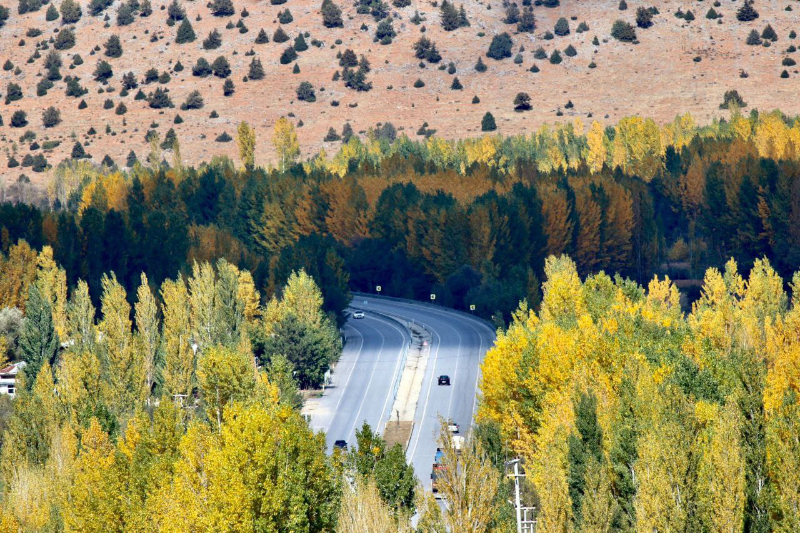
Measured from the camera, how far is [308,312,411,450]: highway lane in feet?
257

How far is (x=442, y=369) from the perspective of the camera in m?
90.0

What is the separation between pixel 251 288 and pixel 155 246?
18638 mm

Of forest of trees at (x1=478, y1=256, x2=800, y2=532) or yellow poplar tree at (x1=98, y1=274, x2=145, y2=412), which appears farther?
yellow poplar tree at (x1=98, y1=274, x2=145, y2=412)

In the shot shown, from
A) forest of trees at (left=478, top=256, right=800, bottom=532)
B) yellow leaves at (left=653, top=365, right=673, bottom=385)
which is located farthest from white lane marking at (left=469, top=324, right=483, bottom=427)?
yellow leaves at (left=653, top=365, right=673, bottom=385)

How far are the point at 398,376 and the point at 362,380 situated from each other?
231 cm

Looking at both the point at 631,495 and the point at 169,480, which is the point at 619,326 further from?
the point at 169,480

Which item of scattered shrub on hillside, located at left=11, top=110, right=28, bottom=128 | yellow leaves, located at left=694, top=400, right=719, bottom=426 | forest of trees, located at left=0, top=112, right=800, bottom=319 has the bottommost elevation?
yellow leaves, located at left=694, top=400, right=719, bottom=426

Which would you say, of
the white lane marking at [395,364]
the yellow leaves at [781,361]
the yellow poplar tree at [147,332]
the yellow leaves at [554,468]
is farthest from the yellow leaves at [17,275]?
the yellow leaves at [781,361]

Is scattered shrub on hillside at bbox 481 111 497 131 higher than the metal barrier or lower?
higher

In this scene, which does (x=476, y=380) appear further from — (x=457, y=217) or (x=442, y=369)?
(x=457, y=217)

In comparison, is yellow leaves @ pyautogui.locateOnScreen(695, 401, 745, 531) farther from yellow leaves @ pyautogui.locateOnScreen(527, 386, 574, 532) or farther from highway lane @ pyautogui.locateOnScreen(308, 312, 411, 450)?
highway lane @ pyautogui.locateOnScreen(308, 312, 411, 450)

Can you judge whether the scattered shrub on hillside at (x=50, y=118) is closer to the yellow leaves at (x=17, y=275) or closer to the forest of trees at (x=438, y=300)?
the forest of trees at (x=438, y=300)

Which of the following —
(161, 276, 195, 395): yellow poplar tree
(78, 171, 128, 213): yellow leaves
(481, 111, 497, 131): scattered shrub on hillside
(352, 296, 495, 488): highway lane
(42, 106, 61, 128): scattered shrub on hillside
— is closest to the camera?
(352, 296, 495, 488): highway lane

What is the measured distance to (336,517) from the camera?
44656 mm
